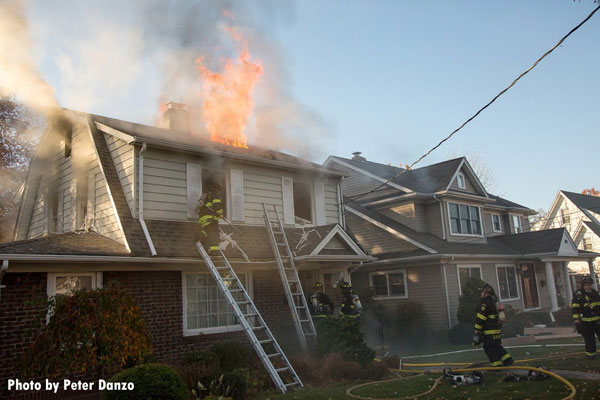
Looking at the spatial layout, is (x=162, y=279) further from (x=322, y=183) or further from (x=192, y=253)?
(x=322, y=183)

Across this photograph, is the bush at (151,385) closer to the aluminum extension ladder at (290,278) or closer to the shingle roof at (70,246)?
the shingle roof at (70,246)

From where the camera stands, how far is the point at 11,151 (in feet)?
78.5

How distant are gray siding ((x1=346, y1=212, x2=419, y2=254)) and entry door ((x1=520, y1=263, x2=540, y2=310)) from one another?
7296mm

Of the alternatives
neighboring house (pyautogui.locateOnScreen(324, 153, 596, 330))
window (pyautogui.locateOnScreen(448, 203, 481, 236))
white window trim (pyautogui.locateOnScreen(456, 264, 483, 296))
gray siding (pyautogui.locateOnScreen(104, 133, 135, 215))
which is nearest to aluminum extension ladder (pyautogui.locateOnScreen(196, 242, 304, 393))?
gray siding (pyautogui.locateOnScreen(104, 133, 135, 215))

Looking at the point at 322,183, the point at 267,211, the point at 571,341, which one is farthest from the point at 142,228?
the point at 571,341

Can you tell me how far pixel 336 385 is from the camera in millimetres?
9680

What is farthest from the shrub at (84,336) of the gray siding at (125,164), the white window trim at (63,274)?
the gray siding at (125,164)

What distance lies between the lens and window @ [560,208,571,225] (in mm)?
39438

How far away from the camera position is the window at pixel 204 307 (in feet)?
36.6

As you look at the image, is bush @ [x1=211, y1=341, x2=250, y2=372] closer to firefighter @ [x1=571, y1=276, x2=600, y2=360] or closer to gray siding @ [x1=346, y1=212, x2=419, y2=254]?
firefighter @ [x1=571, y1=276, x2=600, y2=360]

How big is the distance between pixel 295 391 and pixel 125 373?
11.5 feet

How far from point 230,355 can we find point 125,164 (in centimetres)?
507

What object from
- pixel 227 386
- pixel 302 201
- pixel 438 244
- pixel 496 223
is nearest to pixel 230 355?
pixel 227 386

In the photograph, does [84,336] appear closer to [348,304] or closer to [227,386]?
[227,386]
